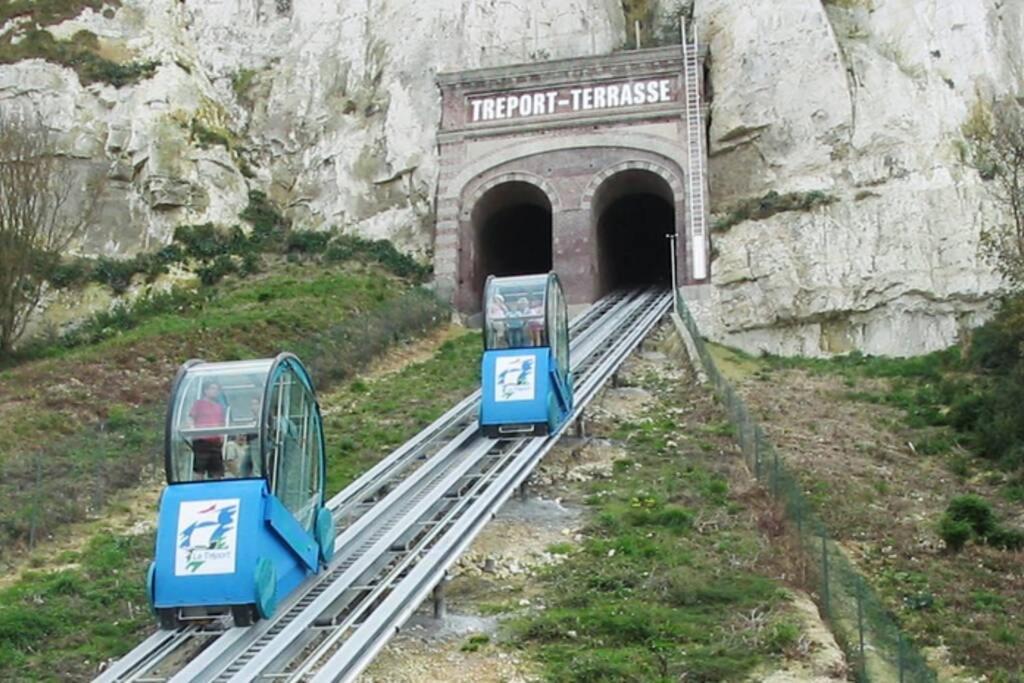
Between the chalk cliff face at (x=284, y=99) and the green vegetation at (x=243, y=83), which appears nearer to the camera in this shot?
the chalk cliff face at (x=284, y=99)

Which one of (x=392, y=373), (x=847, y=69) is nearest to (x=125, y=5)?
(x=392, y=373)

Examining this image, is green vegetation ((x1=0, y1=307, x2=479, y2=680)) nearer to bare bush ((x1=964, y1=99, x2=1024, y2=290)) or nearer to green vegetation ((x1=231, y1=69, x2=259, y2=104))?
bare bush ((x1=964, y1=99, x2=1024, y2=290))

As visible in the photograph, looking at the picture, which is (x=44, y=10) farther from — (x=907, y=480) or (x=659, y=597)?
(x=659, y=597)

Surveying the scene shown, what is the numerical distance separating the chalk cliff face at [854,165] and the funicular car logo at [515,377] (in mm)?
14342

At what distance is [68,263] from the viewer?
3306 cm

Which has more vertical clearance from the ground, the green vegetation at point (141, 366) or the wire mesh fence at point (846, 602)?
the green vegetation at point (141, 366)

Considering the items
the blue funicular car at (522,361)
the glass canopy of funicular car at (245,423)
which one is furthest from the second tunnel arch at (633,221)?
the glass canopy of funicular car at (245,423)

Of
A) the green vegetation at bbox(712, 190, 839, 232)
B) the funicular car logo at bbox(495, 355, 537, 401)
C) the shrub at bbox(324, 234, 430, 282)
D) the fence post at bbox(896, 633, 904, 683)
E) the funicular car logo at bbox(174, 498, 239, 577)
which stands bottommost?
the fence post at bbox(896, 633, 904, 683)

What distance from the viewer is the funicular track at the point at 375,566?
404 inches

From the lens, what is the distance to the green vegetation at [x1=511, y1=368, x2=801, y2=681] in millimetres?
11219

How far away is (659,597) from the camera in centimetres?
1295

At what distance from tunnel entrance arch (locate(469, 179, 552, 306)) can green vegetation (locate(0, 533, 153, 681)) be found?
69.4 feet

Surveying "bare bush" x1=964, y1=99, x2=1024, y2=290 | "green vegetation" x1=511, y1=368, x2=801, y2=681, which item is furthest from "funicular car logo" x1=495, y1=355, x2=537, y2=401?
"bare bush" x1=964, y1=99, x2=1024, y2=290

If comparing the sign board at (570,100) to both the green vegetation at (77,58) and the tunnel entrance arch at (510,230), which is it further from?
the green vegetation at (77,58)
